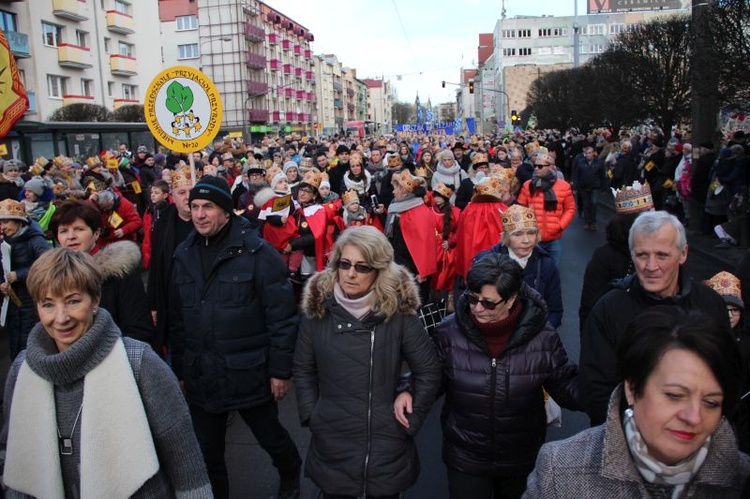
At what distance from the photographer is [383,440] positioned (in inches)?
124

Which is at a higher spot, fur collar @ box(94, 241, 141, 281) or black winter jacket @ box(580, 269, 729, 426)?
fur collar @ box(94, 241, 141, 281)

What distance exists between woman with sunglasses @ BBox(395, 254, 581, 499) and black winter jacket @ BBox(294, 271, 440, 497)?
0.31 ft

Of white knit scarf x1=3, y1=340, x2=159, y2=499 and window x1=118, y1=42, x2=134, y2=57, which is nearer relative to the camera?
white knit scarf x1=3, y1=340, x2=159, y2=499

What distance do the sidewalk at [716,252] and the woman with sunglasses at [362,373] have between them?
8.67 m

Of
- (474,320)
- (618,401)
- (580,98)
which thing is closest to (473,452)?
(474,320)

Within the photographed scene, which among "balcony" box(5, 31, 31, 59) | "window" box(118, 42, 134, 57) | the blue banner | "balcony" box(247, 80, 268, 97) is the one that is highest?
"window" box(118, 42, 134, 57)

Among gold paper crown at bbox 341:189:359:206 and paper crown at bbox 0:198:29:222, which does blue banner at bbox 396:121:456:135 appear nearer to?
gold paper crown at bbox 341:189:359:206

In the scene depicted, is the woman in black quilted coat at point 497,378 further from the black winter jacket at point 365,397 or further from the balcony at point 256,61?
the balcony at point 256,61

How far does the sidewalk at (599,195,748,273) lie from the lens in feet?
35.8

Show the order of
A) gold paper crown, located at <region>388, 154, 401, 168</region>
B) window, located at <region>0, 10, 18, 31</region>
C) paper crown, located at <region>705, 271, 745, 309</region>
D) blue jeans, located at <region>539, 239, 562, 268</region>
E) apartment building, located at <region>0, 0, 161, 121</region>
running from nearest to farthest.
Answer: paper crown, located at <region>705, 271, 745, 309</region>, blue jeans, located at <region>539, 239, 562, 268</region>, gold paper crown, located at <region>388, 154, 401, 168</region>, window, located at <region>0, 10, 18, 31</region>, apartment building, located at <region>0, 0, 161, 121</region>

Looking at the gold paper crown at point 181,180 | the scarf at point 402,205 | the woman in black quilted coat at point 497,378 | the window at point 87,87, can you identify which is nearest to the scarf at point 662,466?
the woman in black quilted coat at point 497,378

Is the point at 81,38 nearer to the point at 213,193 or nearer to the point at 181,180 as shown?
the point at 181,180

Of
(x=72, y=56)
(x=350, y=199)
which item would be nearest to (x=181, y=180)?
(x=350, y=199)

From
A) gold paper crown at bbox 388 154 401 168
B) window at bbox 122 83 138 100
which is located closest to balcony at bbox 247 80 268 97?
window at bbox 122 83 138 100
